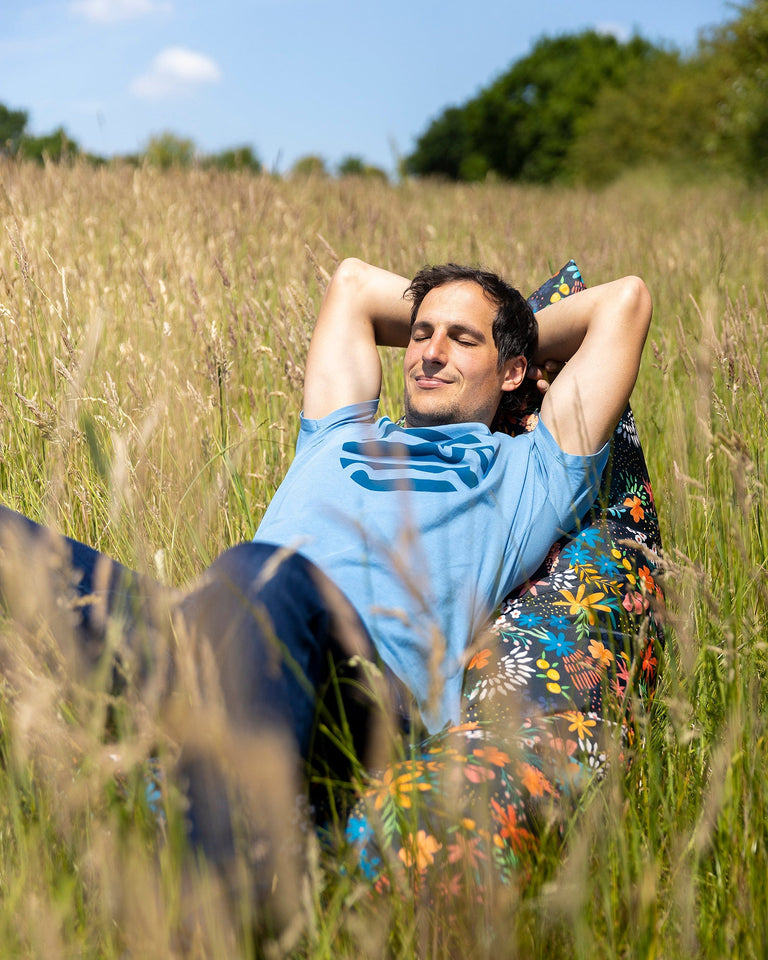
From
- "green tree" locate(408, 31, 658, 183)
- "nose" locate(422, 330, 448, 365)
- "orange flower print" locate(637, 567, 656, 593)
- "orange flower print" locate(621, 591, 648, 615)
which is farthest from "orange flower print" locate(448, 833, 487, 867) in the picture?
"green tree" locate(408, 31, 658, 183)

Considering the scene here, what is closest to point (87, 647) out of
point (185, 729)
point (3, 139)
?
point (185, 729)

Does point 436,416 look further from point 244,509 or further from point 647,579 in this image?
point 647,579

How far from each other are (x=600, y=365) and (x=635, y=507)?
0.44 metres

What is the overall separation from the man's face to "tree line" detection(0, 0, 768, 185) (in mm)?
1261

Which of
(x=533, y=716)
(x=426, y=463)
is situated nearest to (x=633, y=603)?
(x=533, y=716)

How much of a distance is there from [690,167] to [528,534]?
66.2ft

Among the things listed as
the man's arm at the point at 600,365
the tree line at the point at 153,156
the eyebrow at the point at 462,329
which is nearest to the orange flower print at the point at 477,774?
the man's arm at the point at 600,365

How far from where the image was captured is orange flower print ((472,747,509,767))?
1.44 metres

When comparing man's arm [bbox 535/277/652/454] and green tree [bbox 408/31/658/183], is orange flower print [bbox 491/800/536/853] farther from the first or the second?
green tree [bbox 408/31/658/183]

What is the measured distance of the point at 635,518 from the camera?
222 centimetres

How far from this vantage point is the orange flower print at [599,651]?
1.84 m

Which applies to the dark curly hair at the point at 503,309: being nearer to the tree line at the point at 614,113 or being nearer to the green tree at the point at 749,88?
the tree line at the point at 614,113

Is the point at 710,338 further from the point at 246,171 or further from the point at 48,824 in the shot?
the point at 246,171

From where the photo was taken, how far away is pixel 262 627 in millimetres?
1306
